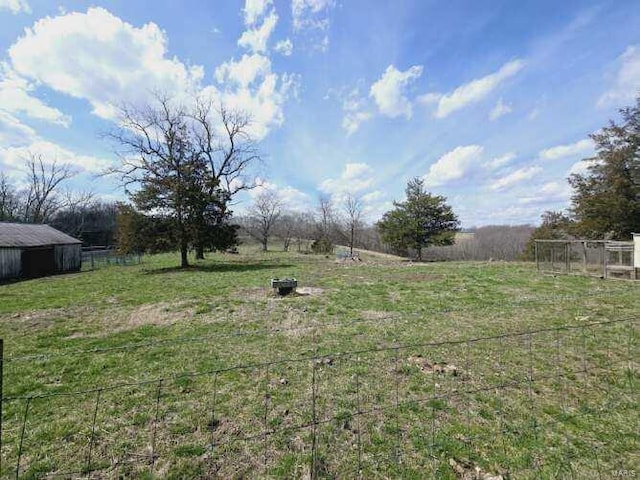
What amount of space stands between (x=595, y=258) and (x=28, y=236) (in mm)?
33366

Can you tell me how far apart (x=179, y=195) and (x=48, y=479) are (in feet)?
61.0

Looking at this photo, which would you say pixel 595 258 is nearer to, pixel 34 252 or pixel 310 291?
pixel 310 291

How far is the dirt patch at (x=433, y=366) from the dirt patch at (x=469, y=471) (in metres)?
1.80

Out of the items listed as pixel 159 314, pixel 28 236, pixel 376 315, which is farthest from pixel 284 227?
pixel 376 315

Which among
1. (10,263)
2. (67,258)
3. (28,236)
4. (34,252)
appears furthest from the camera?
(67,258)

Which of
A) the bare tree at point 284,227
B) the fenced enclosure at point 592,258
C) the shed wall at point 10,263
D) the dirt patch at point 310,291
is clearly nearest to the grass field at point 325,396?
the dirt patch at point 310,291

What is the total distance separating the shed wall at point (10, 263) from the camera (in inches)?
649

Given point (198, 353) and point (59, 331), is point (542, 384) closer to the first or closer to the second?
point (198, 353)

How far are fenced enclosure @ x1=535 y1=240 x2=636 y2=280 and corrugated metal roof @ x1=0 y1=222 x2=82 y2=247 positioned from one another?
97.1 feet

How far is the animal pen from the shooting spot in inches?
487

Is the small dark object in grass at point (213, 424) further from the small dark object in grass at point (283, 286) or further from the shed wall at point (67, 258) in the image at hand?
the shed wall at point (67, 258)

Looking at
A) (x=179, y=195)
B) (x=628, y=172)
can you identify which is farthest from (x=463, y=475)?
(x=628, y=172)

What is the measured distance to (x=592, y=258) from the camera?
14805 millimetres

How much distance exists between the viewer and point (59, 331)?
6.80 metres
